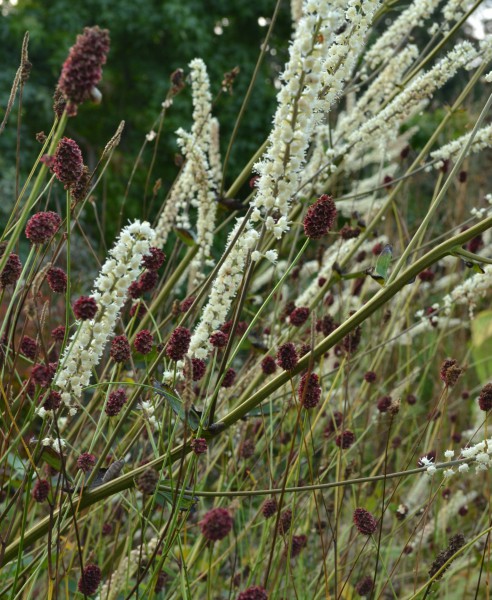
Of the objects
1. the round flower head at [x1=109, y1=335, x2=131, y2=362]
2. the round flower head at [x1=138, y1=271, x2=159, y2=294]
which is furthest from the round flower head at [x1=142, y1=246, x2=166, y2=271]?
the round flower head at [x1=109, y1=335, x2=131, y2=362]

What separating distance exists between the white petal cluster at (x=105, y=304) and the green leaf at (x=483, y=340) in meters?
2.11

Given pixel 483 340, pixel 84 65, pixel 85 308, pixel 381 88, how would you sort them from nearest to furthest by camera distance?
1. pixel 84 65
2. pixel 85 308
3. pixel 381 88
4. pixel 483 340

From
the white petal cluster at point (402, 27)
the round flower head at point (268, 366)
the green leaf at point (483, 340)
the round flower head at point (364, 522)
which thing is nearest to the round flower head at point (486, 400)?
the round flower head at point (364, 522)

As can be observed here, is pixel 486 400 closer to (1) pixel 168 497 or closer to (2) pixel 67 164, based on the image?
(1) pixel 168 497

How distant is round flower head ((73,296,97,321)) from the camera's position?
3.10 feet

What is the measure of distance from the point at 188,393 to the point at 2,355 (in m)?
0.52

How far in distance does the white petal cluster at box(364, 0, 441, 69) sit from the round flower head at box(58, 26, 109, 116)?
51.5 inches

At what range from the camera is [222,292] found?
1.17m

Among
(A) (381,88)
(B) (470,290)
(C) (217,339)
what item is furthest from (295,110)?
(A) (381,88)

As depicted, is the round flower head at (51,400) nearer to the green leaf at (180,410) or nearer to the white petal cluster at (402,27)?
the green leaf at (180,410)

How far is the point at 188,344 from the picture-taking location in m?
1.19

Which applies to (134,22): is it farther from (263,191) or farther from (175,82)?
(263,191)

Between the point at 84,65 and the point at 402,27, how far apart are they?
1.42 meters

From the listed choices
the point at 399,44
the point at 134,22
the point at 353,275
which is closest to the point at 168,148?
the point at 134,22
